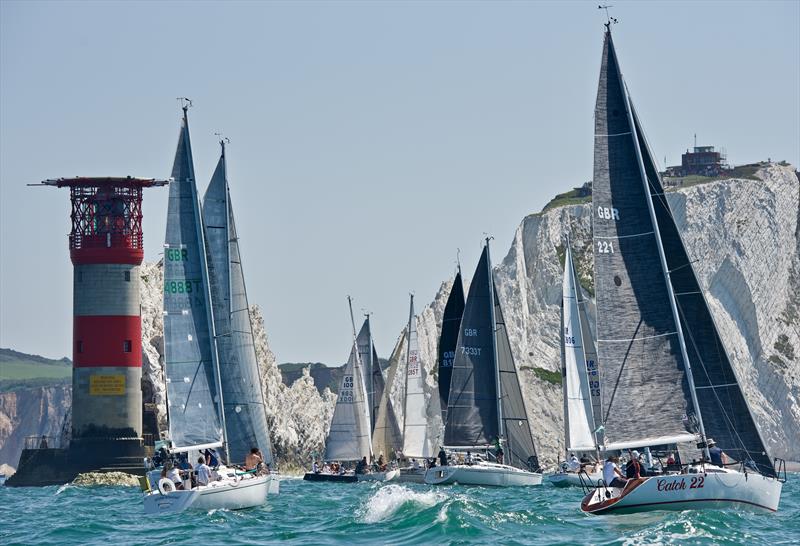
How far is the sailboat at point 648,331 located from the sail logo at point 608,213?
0.9 inches

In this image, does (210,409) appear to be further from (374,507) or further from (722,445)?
(722,445)

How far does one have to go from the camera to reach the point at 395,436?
70.9 m

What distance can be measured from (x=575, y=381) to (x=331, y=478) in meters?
14.5

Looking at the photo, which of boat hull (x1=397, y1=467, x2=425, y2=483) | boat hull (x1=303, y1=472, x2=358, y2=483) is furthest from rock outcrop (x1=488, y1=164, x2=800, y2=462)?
boat hull (x1=397, y1=467, x2=425, y2=483)

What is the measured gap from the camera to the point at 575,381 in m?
57.8

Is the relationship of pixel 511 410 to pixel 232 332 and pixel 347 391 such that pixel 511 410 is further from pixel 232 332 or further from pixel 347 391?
pixel 232 332

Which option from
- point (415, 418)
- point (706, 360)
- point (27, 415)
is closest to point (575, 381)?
point (415, 418)

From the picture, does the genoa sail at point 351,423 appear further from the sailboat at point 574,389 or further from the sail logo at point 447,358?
the sailboat at point 574,389

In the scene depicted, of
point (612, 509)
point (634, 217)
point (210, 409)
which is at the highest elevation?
point (634, 217)

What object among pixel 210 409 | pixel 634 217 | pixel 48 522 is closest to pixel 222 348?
pixel 210 409

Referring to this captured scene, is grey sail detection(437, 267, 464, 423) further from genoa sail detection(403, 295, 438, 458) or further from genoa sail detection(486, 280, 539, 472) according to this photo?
genoa sail detection(486, 280, 539, 472)

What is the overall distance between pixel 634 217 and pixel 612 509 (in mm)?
6689

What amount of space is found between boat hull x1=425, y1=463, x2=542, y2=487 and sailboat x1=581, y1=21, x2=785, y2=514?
67.1 feet

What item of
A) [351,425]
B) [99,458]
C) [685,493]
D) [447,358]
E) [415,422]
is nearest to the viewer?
[685,493]
